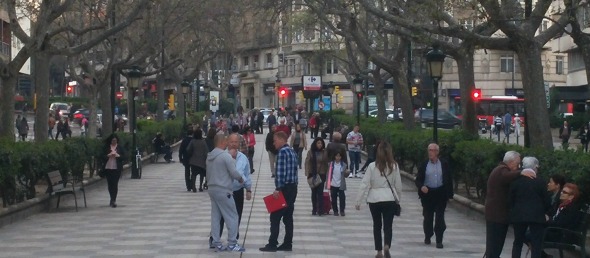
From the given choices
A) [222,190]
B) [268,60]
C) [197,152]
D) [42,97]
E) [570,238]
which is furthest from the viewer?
[268,60]

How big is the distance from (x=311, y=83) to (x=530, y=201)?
2015 inches

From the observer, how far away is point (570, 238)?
→ 13789 mm

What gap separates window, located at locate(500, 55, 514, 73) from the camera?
83938 millimetres

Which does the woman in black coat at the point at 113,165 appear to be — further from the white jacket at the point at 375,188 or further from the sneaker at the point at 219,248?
the white jacket at the point at 375,188

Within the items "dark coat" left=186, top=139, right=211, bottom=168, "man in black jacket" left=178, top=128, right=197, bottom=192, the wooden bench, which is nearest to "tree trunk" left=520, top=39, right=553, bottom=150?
"dark coat" left=186, top=139, right=211, bottom=168

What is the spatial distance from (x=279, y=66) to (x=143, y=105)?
52.1 feet

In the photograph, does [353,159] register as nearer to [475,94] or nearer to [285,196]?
[475,94]

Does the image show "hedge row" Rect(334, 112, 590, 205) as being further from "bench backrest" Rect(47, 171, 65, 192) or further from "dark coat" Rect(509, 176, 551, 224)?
"bench backrest" Rect(47, 171, 65, 192)

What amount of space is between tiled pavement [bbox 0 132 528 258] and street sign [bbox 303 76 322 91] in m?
37.1

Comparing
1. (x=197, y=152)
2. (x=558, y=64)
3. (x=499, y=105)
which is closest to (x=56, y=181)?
(x=197, y=152)

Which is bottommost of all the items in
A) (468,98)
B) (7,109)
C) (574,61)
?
(7,109)

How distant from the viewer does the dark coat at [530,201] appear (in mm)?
13391

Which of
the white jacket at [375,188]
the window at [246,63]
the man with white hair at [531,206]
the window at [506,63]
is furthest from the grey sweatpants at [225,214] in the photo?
the window at [246,63]

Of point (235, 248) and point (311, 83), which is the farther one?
point (311, 83)
